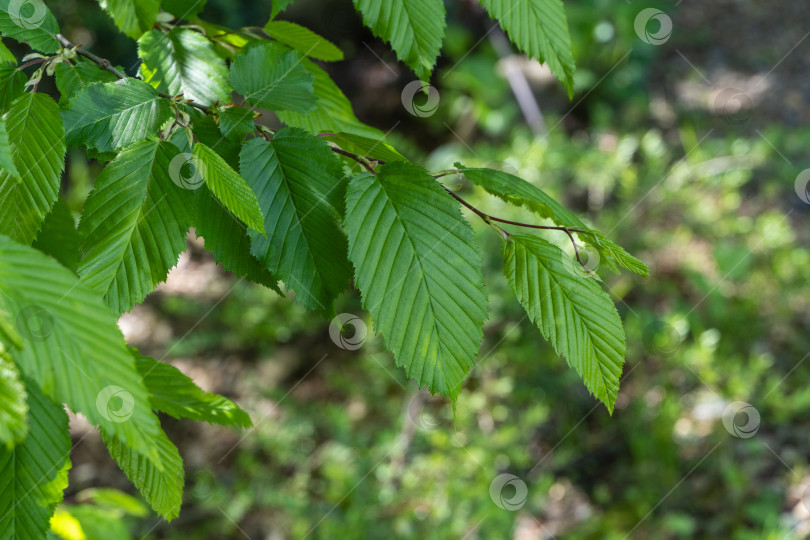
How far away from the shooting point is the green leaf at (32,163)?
0.72 meters

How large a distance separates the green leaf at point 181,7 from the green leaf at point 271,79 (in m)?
0.17

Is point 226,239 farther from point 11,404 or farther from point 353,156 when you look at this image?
point 11,404

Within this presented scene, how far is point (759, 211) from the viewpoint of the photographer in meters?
3.96

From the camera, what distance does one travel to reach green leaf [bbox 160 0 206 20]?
3.25ft

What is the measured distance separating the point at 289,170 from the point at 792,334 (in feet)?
10.7

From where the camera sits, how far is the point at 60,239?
1.05m

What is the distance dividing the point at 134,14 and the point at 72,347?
57 centimetres

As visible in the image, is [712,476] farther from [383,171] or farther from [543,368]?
Answer: [383,171]

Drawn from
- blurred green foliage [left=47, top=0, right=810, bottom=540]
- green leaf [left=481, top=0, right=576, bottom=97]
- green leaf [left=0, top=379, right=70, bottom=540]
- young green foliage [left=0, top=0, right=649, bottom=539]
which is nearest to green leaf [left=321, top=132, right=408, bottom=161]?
young green foliage [left=0, top=0, right=649, bottom=539]

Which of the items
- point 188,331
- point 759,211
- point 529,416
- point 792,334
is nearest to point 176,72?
point 529,416

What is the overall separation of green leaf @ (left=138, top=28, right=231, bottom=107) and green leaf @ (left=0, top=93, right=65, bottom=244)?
6.6 inches

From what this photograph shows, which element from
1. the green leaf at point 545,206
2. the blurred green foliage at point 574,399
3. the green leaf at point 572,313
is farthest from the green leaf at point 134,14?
the blurred green foliage at point 574,399

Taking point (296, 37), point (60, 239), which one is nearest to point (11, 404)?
point (60, 239)

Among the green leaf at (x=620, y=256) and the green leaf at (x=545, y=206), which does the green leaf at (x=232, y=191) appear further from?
the green leaf at (x=620, y=256)
